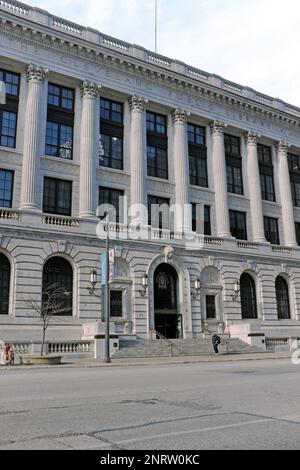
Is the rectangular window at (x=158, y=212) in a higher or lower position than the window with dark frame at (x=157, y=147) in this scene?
lower

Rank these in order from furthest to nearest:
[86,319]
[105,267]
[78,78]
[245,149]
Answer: [245,149] → [78,78] → [86,319] → [105,267]

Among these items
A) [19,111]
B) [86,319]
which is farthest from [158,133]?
[86,319]

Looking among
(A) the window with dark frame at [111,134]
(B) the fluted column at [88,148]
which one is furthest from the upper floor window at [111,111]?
(B) the fluted column at [88,148]

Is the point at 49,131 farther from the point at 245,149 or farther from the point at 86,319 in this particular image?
the point at 245,149

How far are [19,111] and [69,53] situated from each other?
21.2 ft

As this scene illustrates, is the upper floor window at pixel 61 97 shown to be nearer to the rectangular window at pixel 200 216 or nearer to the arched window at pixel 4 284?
the arched window at pixel 4 284

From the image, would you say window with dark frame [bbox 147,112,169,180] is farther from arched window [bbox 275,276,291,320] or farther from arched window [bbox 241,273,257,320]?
arched window [bbox 275,276,291,320]

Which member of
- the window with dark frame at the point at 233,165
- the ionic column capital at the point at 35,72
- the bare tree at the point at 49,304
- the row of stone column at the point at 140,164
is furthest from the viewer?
the window with dark frame at the point at 233,165

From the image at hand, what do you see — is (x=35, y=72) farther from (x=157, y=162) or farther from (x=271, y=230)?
(x=271, y=230)

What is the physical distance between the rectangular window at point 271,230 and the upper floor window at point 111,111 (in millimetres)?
17810

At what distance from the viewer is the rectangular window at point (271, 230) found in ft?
150

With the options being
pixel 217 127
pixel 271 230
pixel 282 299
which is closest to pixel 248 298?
pixel 282 299

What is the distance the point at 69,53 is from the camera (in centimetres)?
3616

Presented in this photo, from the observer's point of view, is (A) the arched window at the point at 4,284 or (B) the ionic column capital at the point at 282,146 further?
(B) the ionic column capital at the point at 282,146
